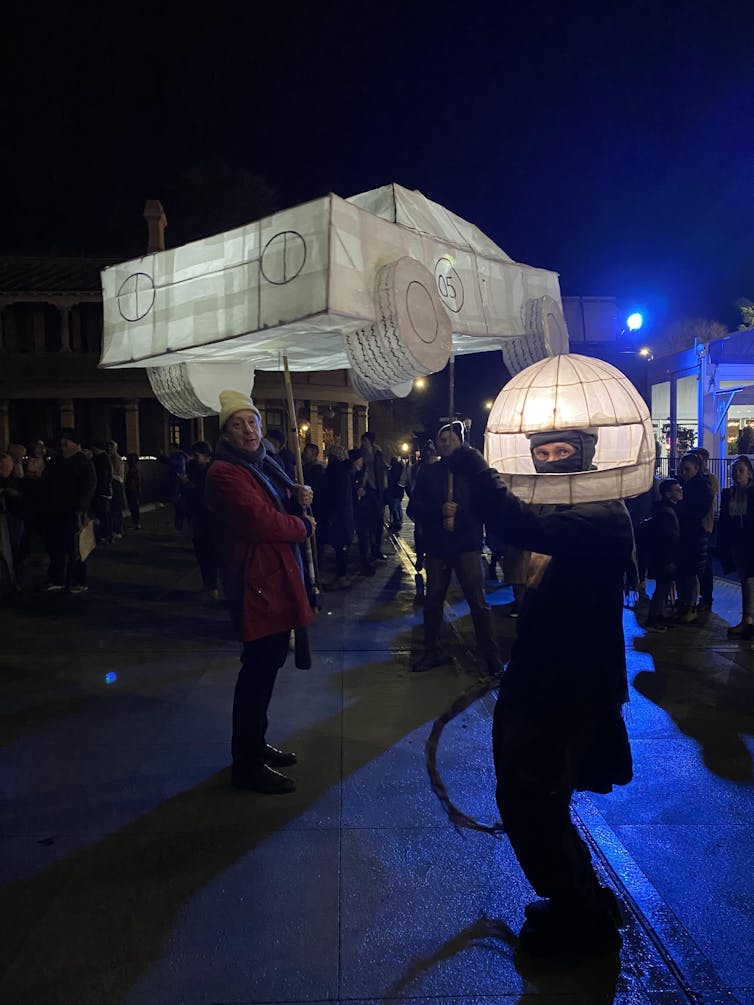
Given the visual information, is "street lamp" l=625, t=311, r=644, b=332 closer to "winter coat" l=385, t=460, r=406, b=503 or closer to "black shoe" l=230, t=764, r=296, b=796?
"winter coat" l=385, t=460, r=406, b=503

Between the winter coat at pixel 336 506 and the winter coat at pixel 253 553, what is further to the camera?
the winter coat at pixel 336 506

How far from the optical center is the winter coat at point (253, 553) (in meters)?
3.68

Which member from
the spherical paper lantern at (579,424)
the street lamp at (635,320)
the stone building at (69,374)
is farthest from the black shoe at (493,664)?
the stone building at (69,374)

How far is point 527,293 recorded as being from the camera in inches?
209

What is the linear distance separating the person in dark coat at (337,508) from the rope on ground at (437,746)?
4559 mm

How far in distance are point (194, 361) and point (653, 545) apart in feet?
15.9

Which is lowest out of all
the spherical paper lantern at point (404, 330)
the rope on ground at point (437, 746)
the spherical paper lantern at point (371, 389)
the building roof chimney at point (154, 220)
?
the rope on ground at point (437, 746)

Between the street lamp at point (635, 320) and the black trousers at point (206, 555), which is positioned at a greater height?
the street lamp at point (635, 320)

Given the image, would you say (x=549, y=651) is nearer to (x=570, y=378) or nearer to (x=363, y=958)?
(x=570, y=378)

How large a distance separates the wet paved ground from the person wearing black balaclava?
0.21 meters

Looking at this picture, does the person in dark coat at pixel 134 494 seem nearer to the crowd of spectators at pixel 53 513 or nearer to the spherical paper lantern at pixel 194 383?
the crowd of spectators at pixel 53 513

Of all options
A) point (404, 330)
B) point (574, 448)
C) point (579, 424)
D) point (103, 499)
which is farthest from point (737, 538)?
point (103, 499)

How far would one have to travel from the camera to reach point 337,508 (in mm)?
10023

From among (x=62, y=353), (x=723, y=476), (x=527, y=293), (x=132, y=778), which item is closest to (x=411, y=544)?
(x=723, y=476)
